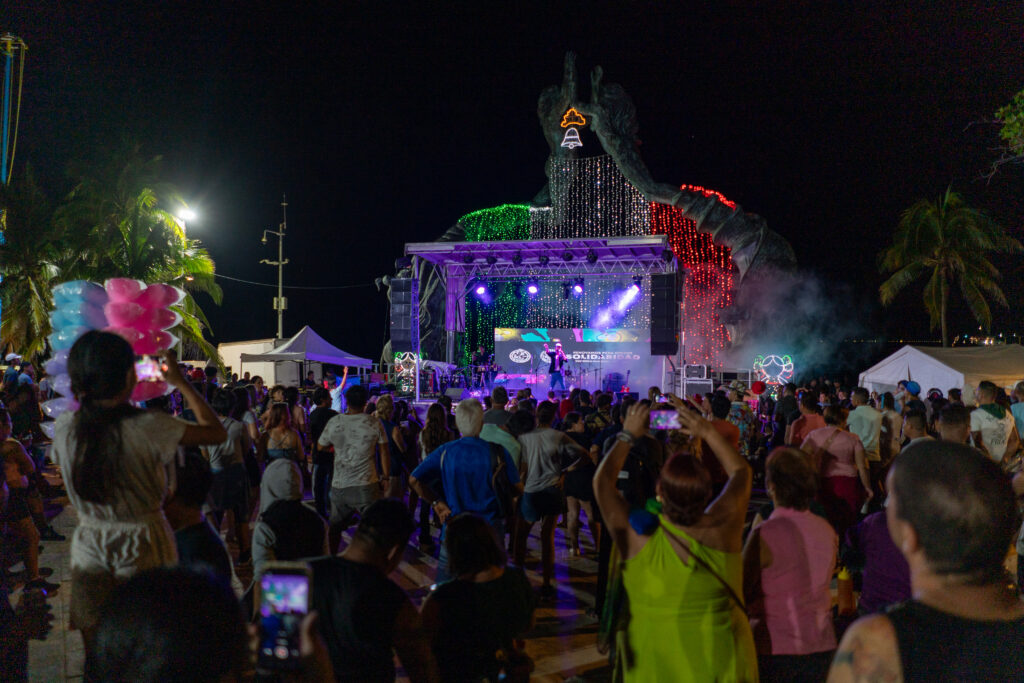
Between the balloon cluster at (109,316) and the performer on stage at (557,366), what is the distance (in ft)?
55.7

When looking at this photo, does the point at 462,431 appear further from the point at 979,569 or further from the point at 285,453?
the point at 979,569

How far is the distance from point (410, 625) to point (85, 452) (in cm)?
128

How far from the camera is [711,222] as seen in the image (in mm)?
23016

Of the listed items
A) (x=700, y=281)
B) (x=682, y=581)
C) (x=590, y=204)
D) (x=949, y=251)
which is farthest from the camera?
(x=590, y=204)

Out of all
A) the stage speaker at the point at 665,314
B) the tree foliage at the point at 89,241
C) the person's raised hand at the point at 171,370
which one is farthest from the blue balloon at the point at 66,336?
the stage speaker at the point at 665,314

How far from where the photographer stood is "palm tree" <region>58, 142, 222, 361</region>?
50.9ft

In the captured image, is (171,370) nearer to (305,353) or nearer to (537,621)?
(537,621)

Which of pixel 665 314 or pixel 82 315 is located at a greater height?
pixel 665 314

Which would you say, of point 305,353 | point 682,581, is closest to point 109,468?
point 682,581

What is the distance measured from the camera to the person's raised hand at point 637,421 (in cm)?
247

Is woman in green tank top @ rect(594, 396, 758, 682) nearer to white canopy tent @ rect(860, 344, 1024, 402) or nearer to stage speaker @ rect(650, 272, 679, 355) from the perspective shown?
white canopy tent @ rect(860, 344, 1024, 402)

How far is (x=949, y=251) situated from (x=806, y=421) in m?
21.6

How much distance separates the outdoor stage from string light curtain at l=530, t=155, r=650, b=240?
2111mm

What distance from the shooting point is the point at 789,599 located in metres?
2.59
